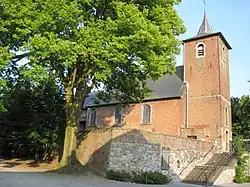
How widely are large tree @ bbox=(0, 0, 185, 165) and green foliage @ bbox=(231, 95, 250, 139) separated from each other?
25020 millimetres

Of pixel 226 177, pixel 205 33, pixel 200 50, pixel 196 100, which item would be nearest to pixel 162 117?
pixel 196 100

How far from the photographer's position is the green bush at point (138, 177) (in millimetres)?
18664

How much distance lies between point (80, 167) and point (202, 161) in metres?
10.8

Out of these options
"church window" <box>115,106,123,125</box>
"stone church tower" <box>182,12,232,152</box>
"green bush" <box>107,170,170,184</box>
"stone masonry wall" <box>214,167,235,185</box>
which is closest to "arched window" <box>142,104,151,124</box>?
"church window" <box>115,106,123,125</box>

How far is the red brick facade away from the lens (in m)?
29.9

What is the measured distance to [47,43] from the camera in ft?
48.5

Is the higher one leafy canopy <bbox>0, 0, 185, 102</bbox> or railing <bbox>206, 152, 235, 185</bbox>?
leafy canopy <bbox>0, 0, 185, 102</bbox>

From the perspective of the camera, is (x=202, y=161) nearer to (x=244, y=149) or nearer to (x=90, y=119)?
(x=244, y=149)

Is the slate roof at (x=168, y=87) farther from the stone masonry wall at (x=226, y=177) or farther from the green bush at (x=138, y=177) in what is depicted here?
the green bush at (x=138, y=177)

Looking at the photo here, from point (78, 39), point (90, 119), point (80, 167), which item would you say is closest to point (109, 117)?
point (90, 119)

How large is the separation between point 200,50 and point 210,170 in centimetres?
1457

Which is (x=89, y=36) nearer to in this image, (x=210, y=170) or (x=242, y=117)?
(x=210, y=170)

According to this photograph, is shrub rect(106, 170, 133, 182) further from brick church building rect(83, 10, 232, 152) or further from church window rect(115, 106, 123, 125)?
church window rect(115, 106, 123, 125)

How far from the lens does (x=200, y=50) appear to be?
33125 millimetres
